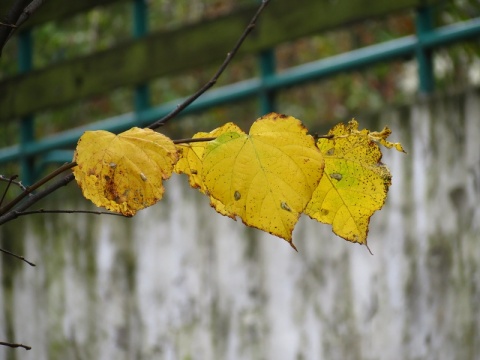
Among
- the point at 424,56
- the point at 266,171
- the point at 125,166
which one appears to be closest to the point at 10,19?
the point at 125,166

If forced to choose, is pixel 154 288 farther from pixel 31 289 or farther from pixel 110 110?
pixel 110 110

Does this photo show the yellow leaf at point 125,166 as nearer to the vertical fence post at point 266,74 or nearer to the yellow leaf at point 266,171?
the yellow leaf at point 266,171

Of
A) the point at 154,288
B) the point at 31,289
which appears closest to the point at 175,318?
the point at 154,288

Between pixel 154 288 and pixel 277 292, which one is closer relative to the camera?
pixel 277 292

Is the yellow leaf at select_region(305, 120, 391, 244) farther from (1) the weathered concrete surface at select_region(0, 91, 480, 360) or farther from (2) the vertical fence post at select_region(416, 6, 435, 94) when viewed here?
(2) the vertical fence post at select_region(416, 6, 435, 94)

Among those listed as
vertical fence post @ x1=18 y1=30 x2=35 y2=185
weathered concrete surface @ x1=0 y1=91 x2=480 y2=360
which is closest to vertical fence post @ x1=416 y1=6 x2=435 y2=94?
weathered concrete surface @ x1=0 y1=91 x2=480 y2=360

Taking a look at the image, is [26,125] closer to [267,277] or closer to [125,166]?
[267,277]
